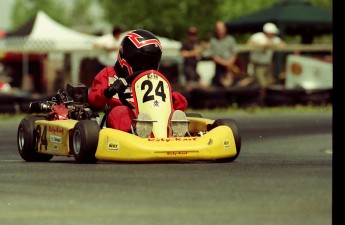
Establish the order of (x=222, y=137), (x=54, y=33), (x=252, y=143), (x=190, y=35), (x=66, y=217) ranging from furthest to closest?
(x=54, y=33), (x=190, y=35), (x=252, y=143), (x=222, y=137), (x=66, y=217)

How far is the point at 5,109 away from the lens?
19578 millimetres

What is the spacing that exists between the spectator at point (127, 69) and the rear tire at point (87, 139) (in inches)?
19.1

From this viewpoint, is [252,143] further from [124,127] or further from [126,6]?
[126,6]

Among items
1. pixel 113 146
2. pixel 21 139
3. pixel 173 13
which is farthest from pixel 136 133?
pixel 173 13

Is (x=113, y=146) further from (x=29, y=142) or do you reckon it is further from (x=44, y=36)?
(x=44, y=36)

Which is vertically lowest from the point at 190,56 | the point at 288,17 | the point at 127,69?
the point at 190,56

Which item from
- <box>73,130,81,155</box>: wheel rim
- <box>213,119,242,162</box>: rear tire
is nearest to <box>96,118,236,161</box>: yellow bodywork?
<box>73,130,81,155</box>: wheel rim

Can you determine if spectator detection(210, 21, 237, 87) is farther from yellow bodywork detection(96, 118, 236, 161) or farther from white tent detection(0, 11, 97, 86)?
yellow bodywork detection(96, 118, 236, 161)

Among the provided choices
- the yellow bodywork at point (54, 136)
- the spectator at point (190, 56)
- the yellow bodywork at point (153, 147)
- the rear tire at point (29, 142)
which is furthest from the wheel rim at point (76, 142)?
the spectator at point (190, 56)

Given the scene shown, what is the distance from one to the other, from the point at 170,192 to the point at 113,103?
2.62 meters

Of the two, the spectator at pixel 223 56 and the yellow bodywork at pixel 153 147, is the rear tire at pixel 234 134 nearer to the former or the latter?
the yellow bodywork at pixel 153 147

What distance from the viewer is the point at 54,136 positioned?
398 inches

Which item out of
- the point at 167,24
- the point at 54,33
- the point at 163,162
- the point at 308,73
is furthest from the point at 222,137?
the point at 167,24

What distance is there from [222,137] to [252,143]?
3982 mm
